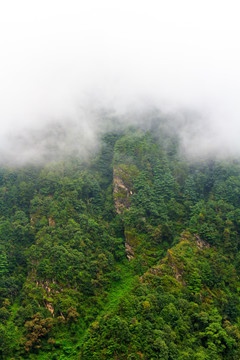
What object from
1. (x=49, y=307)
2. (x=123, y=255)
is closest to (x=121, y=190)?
(x=123, y=255)

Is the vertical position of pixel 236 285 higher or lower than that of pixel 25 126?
lower

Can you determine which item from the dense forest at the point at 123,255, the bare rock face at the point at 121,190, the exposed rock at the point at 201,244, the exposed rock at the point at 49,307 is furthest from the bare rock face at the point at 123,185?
the exposed rock at the point at 49,307

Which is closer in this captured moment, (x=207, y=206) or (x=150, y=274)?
(x=150, y=274)

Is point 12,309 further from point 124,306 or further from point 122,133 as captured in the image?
point 122,133

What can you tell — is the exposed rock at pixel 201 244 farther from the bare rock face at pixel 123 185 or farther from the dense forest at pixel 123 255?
the bare rock face at pixel 123 185

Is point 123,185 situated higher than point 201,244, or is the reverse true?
point 123,185

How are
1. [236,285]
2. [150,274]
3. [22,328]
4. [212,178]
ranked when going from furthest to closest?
[212,178] → [236,285] → [150,274] → [22,328]

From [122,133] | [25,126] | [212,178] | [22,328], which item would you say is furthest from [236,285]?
[25,126]

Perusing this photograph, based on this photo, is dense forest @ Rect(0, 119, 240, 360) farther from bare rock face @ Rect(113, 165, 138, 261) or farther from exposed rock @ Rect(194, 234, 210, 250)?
bare rock face @ Rect(113, 165, 138, 261)

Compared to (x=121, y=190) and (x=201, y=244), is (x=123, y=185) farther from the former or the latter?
(x=201, y=244)
